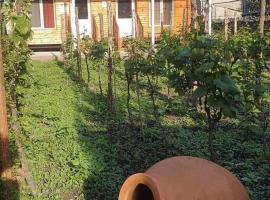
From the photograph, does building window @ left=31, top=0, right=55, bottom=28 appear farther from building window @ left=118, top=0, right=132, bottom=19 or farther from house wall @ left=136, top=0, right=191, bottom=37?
house wall @ left=136, top=0, right=191, bottom=37

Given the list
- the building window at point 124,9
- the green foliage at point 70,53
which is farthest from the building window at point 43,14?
the green foliage at point 70,53

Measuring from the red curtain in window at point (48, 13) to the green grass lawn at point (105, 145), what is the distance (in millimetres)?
12898

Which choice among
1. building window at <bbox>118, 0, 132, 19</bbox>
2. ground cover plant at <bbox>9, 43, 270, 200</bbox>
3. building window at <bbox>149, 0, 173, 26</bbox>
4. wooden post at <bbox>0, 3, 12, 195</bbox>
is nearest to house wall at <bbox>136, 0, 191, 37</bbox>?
building window at <bbox>149, 0, 173, 26</bbox>

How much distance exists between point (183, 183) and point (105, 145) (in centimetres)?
371

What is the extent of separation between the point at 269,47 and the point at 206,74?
319 centimetres

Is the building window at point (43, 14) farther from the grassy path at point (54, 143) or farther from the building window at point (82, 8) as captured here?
the grassy path at point (54, 143)

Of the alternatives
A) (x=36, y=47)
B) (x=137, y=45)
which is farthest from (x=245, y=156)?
(x=36, y=47)

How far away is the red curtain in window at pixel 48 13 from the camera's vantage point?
2308cm

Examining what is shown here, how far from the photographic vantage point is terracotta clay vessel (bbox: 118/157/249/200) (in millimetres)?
3773

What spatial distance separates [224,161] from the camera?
22.1 ft

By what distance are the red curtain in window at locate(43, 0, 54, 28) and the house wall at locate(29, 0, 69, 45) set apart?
0.86ft

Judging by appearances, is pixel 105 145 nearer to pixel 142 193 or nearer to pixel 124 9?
pixel 142 193

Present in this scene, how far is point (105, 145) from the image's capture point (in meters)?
7.46

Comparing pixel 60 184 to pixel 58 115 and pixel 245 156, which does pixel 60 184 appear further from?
pixel 58 115
